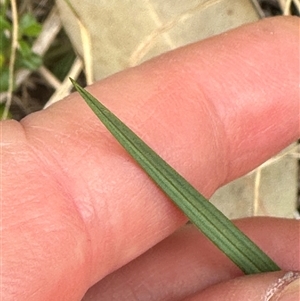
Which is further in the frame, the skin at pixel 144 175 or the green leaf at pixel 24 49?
the green leaf at pixel 24 49

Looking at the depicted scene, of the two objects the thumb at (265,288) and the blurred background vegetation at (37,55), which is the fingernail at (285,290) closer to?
the thumb at (265,288)

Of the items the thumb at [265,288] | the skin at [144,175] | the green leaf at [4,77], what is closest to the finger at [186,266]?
the skin at [144,175]

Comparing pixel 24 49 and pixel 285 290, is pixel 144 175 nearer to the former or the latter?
pixel 285 290

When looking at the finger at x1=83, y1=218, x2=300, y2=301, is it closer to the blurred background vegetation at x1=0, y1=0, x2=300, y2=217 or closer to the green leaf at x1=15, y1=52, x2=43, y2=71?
the blurred background vegetation at x1=0, y1=0, x2=300, y2=217

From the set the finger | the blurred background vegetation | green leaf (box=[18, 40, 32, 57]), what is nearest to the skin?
the finger

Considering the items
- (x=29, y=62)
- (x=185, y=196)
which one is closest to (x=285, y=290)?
(x=185, y=196)

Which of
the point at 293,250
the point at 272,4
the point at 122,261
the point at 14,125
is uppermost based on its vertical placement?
the point at 14,125

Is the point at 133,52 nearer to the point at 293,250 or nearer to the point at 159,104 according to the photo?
the point at 159,104

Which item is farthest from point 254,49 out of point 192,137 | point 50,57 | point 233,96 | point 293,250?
point 50,57
